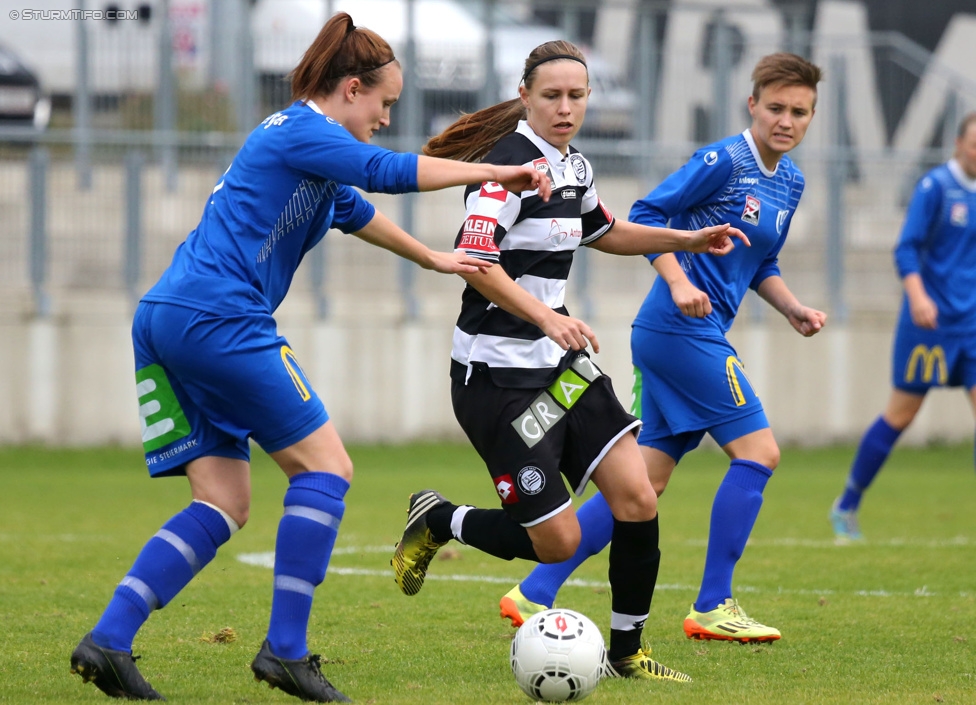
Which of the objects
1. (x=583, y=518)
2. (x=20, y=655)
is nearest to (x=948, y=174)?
(x=583, y=518)

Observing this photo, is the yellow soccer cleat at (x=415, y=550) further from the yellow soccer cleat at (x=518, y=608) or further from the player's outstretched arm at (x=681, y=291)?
the player's outstretched arm at (x=681, y=291)

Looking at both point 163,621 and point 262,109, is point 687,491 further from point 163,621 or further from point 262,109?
point 262,109

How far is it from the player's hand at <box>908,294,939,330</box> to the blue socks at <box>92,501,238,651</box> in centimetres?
503

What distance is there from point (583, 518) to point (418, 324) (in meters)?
9.26

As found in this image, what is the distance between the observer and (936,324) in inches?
334

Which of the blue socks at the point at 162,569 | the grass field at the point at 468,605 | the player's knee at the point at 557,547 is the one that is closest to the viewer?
the blue socks at the point at 162,569

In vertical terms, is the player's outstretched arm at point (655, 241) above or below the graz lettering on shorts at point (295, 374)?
above

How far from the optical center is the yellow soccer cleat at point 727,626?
520 centimetres

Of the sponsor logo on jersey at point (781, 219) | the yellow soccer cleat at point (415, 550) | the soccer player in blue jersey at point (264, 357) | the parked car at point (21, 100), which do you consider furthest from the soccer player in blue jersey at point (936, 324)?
the parked car at point (21, 100)

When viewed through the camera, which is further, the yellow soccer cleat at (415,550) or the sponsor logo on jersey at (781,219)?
the sponsor logo on jersey at (781,219)

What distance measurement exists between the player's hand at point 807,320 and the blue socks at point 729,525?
61 centimetres

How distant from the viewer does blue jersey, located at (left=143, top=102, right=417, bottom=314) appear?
4121 millimetres

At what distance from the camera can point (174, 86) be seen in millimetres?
15562

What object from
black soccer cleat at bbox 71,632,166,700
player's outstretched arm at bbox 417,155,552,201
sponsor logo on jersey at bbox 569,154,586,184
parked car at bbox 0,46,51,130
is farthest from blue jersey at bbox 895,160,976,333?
parked car at bbox 0,46,51,130
